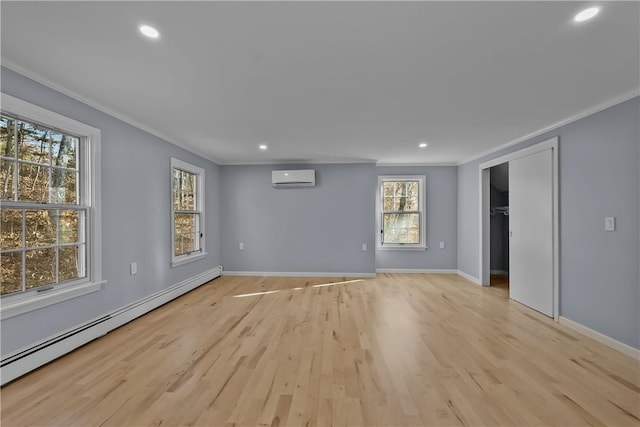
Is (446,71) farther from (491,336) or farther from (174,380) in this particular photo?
(174,380)

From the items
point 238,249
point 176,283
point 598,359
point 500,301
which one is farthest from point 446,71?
point 238,249

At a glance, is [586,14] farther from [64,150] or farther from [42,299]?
[42,299]

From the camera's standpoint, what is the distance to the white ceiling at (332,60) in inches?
59.6

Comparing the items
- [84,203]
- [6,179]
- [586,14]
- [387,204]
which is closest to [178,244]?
[84,203]

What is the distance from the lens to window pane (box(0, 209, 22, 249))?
80.0 inches

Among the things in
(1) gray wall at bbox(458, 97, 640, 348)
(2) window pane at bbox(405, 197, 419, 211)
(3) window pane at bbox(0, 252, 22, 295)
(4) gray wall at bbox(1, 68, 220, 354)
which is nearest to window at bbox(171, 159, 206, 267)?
(4) gray wall at bbox(1, 68, 220, 354)

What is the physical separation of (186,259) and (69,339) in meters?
1.98

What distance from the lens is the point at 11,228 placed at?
209cm

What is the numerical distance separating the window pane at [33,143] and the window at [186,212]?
5.61 feet

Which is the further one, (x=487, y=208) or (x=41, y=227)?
(x=487, y=208)

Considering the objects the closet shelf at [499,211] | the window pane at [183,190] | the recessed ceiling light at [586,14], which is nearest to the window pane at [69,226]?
the window pane at [183,190]

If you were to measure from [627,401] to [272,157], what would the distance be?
505cm

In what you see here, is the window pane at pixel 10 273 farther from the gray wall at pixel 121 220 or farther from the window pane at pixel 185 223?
the window pane at pixel 185 223

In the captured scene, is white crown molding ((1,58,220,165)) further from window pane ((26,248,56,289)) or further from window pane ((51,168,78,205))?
window pane ((26,248,56,289))
